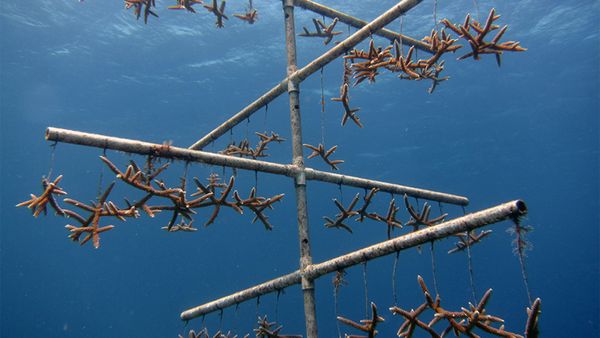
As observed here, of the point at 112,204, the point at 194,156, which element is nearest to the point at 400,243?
the point at 194,156

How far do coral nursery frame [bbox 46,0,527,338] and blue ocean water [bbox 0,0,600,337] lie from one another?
14.7 inches

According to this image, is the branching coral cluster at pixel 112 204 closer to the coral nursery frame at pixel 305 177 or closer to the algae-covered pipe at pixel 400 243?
the coral nursery frame at pixel 305 177

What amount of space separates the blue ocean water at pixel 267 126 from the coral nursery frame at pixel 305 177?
37cm

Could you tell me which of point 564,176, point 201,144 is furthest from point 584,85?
point 201,144

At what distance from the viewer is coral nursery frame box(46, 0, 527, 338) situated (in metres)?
2.81

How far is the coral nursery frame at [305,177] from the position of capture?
281cm

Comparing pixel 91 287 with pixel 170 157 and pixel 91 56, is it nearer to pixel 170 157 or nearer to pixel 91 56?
pixel 91 56

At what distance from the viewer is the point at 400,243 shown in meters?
3.04

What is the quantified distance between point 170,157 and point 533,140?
135ft

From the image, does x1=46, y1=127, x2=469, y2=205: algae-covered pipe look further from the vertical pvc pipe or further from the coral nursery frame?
the vertical pvc pipe

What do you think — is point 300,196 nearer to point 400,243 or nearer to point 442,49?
point 400,243

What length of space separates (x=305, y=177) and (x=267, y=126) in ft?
102

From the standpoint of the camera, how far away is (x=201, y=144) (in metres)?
5.44

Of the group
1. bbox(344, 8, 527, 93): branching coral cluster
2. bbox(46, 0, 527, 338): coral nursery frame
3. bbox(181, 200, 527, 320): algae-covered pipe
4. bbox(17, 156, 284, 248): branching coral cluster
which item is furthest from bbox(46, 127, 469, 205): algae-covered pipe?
bbox(344, 8, 527, 93): branching coral cluster
